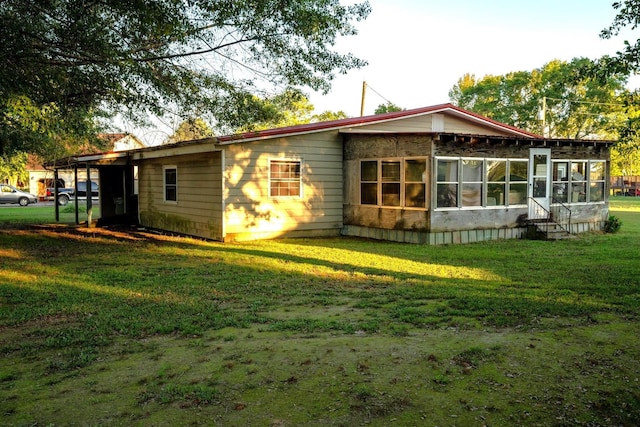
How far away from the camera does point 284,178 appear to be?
49.6 ft

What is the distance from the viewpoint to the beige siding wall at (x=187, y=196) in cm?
1447

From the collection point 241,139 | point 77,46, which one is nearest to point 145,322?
point 77,46

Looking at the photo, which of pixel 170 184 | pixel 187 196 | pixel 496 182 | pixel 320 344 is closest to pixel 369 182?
pixel 496 182

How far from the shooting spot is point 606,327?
5.82 metres

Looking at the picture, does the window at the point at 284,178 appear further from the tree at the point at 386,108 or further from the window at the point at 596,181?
the tree at the point at 386,108

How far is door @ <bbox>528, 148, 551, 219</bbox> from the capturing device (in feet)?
51.4

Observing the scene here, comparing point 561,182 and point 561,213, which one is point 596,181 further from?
point 561,213

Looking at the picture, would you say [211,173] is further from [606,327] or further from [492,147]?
[606,327]

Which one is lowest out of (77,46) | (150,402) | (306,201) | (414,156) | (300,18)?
(150,402)

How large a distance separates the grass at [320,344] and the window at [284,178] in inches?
191

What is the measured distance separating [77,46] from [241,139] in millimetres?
5644

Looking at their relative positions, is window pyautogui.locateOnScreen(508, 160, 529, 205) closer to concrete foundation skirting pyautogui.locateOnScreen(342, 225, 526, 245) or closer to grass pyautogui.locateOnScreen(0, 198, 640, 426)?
concrete foundation skirting pyautogui.locateOnScreen(342, 225, 526, 245)

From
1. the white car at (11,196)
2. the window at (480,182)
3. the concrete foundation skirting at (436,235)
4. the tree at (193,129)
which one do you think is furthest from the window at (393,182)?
the white car at (11,196)

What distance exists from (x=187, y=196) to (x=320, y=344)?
1174 centimetres
